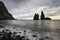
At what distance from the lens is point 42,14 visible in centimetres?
17200

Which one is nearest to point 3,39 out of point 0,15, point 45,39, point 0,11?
point 45,39

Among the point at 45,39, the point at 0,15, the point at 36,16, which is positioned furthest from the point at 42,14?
the point at 45,39

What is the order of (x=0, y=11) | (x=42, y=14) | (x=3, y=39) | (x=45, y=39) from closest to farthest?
(x=3, y=39) < (x=45, y=39) < (x=42, y=14) < (x=0, y=11)

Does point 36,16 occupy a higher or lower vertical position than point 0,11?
lower

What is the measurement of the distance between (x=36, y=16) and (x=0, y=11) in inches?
3257

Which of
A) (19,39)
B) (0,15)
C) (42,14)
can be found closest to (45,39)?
(19,39)

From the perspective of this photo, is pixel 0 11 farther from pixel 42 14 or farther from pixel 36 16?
pixel 42 14

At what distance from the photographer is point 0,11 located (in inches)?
7761

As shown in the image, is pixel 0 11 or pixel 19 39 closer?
pixel 19 39

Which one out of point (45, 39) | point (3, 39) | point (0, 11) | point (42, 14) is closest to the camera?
point (3, 39)

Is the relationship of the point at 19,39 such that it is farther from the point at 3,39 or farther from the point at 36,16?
the point at 36,16

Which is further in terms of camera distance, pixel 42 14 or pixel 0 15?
pixel 0 15

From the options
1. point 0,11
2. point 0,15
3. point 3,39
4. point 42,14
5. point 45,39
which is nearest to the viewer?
point 3,39

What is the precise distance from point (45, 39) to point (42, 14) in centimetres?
15561
